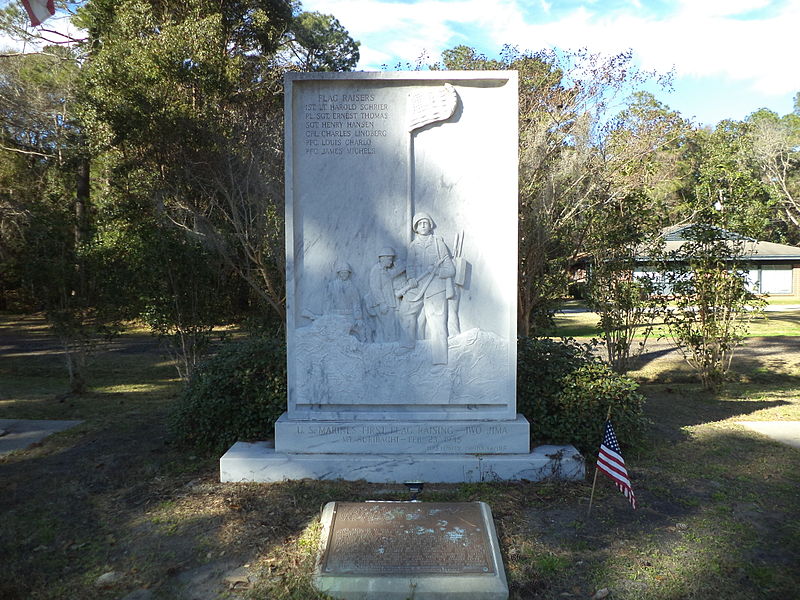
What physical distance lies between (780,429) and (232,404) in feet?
19.9

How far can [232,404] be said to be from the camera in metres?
5.91

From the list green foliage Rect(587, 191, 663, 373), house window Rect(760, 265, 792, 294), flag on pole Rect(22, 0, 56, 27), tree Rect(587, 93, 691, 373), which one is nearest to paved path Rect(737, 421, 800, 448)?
tree Rect(587, 93, 691, 373)

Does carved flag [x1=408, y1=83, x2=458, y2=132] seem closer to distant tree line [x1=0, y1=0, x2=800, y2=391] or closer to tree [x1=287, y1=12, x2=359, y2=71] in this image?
distant tree line [x1=0, y1=0, x2=800, y2=391]

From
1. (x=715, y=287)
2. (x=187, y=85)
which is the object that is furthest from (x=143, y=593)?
(x=187, y=85)

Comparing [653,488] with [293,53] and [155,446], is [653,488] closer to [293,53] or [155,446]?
[155,446]

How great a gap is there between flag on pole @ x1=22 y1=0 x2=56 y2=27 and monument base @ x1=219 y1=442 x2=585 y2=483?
4811 mm

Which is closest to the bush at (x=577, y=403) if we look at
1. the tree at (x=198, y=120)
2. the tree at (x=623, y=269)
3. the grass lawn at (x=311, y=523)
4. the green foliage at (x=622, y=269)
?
the grass lawn at (x=311, y=523)

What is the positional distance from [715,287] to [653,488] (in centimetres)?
546

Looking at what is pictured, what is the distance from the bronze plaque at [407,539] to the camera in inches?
138

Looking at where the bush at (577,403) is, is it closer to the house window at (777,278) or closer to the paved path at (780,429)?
the paved path at (780,429)

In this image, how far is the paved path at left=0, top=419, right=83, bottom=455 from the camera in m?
6.60

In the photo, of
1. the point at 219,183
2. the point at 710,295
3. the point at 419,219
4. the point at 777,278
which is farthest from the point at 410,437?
the point at 777,278

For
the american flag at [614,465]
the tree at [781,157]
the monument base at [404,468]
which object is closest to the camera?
the american flag at [614,465]

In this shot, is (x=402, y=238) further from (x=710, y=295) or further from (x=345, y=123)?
(x=710, y=295)
